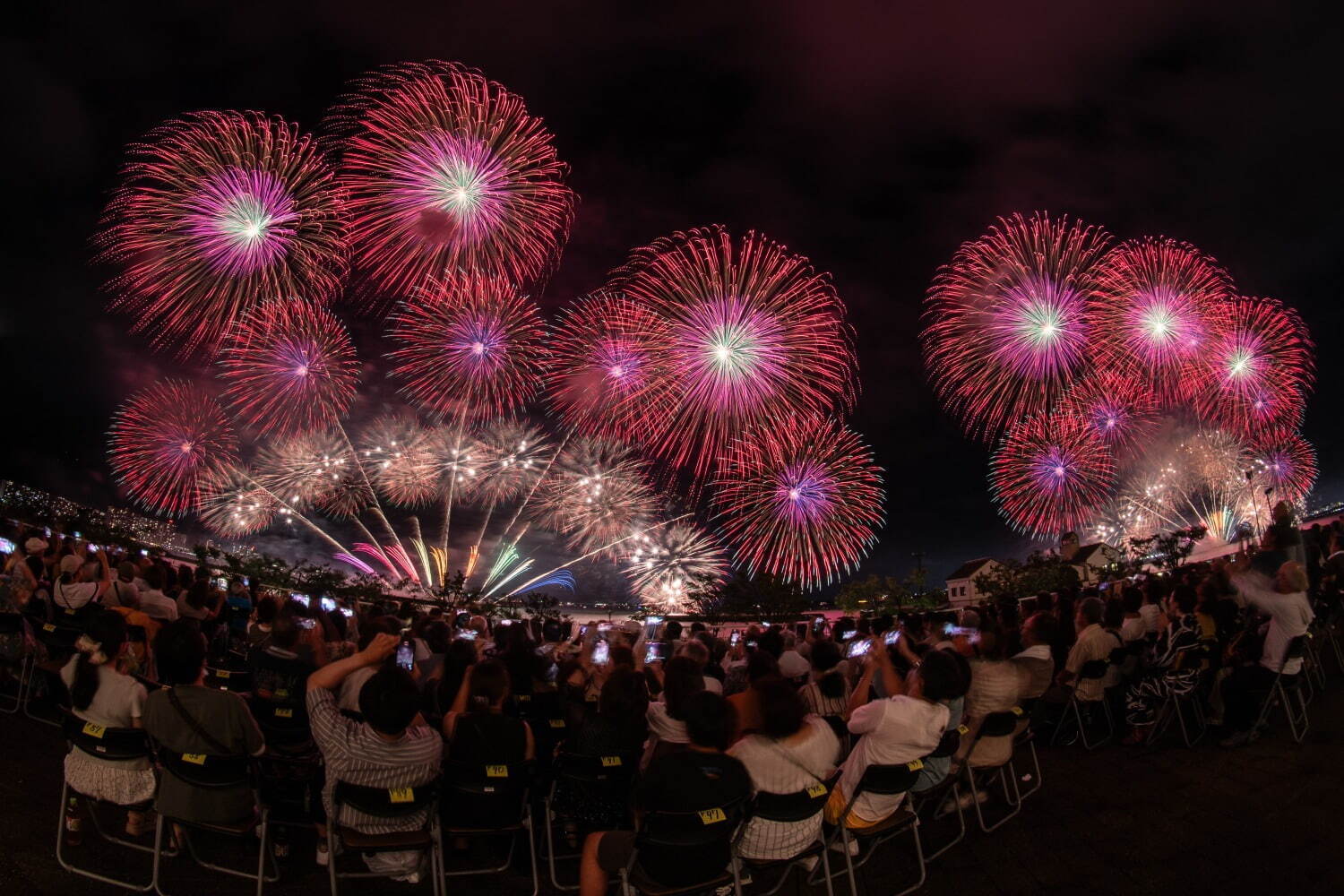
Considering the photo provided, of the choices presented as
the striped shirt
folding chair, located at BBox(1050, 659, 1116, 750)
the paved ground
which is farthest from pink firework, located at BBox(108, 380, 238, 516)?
folding chair, located at BBox(1050, 659, 1116, 750)

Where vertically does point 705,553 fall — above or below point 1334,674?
above

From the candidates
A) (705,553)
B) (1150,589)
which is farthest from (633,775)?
(705,553)

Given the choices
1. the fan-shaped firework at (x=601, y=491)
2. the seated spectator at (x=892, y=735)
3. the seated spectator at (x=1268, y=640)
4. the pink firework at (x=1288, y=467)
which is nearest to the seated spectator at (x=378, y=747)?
the seated spectator at (x=892, y=735)

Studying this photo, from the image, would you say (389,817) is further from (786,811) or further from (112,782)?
(786,811)

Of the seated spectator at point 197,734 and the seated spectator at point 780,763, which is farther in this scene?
the seated spectator at point 197,734

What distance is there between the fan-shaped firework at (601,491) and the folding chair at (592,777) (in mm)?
24830

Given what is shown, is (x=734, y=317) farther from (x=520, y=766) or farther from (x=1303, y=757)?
(x=520, y=766)

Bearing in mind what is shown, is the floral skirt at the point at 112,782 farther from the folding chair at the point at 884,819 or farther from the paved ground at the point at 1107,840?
the folding chair at the point at 884,819

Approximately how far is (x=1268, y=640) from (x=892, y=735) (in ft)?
17.9

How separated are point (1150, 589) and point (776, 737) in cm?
835

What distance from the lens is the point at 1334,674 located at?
11102 mm

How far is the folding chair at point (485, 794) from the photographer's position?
500 centimetres

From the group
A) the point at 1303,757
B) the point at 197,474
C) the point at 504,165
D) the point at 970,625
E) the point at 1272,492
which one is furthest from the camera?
the point at 1272,492

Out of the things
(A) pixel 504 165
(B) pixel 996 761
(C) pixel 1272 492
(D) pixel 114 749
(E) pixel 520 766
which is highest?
(A) pixel 504 165
